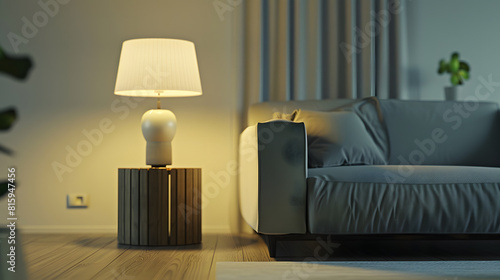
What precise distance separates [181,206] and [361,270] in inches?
39.4

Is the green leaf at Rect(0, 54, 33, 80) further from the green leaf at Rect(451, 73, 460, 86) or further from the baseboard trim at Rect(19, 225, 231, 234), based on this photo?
the green leaf at Rect(451, 73, 460, 86)

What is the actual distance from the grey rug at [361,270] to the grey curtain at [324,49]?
54.4 inches

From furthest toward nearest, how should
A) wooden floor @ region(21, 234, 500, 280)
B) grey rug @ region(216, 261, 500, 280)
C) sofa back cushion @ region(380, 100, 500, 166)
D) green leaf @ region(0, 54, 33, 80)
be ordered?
1. sofa back cushion @ region(380, 100, 500, 166)
2. wooden floor @ region(21, 234, 500, 280)
3. grey rug @ region(216, 261, 500, 280)
4. green leaf @ region(0, 54, 33, 80)

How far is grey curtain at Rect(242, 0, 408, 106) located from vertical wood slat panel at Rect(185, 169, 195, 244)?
31.5 inches

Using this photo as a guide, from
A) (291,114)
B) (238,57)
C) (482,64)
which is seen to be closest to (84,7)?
(238,57)

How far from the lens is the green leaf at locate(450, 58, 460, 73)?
10.6 ft

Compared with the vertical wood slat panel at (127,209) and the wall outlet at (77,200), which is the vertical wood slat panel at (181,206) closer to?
the vertical wood slat panel at (127,209)

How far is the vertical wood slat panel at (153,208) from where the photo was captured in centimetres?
253

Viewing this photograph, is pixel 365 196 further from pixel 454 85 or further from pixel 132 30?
pixel 132 30

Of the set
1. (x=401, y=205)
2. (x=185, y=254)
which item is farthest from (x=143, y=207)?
(x=401, y=205)

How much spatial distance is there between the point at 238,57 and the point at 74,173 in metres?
1.26

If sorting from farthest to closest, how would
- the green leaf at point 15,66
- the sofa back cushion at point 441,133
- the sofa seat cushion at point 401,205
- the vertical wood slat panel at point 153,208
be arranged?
1. the sofa back cushion at point 441,133
2. the vertical wood slat panel at point 153,208
3. the sofa seat cushion at point 401,205
4. the green leaf at point 15,66

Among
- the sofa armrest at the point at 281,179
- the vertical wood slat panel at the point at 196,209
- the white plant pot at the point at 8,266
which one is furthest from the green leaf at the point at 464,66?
the white plant pot at the point at 8,266

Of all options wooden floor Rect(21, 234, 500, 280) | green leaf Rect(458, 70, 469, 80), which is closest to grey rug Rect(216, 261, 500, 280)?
wooden floor Rect(21, 234, 500, 280)
